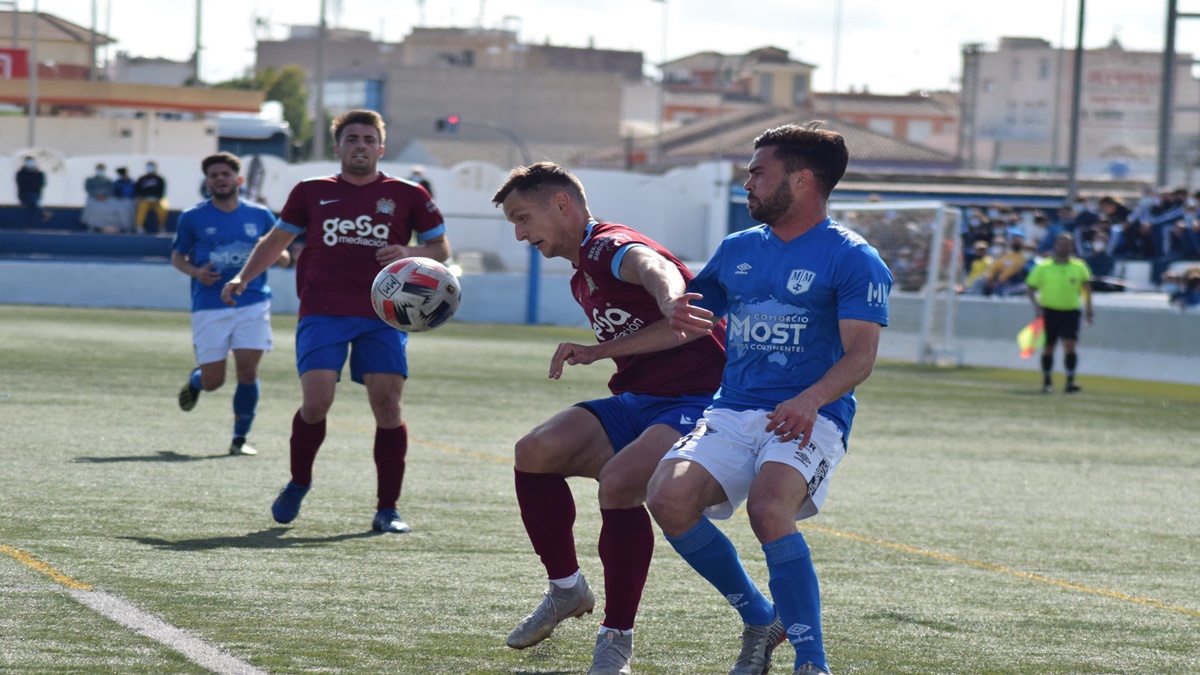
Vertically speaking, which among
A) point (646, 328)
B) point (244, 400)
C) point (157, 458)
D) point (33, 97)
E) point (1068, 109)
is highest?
point (1068, 109)

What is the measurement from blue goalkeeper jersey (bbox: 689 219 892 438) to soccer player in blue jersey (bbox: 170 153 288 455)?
252 inches

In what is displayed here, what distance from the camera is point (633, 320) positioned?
5668 mm

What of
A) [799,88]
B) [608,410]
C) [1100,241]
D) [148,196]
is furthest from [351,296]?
[799,88]

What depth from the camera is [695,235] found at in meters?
47.5

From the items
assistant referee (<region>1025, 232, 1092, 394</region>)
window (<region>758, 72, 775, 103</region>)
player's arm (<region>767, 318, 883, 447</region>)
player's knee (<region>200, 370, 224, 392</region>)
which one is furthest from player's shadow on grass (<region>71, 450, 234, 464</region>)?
window (<region>758, 72, 775, 103</region>)

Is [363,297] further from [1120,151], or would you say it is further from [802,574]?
[1120,151]

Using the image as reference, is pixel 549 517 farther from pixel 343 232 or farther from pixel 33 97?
pixel 33 97

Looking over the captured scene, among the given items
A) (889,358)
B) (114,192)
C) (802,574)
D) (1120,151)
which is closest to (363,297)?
(802,574)

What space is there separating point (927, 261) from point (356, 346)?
1863 centimetres

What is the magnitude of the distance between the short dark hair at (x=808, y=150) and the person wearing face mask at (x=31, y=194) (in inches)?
1304

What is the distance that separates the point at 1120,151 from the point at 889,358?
171 ft

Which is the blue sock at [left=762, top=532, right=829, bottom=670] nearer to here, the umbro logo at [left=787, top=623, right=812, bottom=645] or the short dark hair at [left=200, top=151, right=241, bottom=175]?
the umbro logo at [left=787, top=623, right=812, bottom=645]

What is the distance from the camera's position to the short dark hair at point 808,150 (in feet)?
17.0

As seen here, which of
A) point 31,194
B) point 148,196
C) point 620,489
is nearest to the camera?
point 620,489
